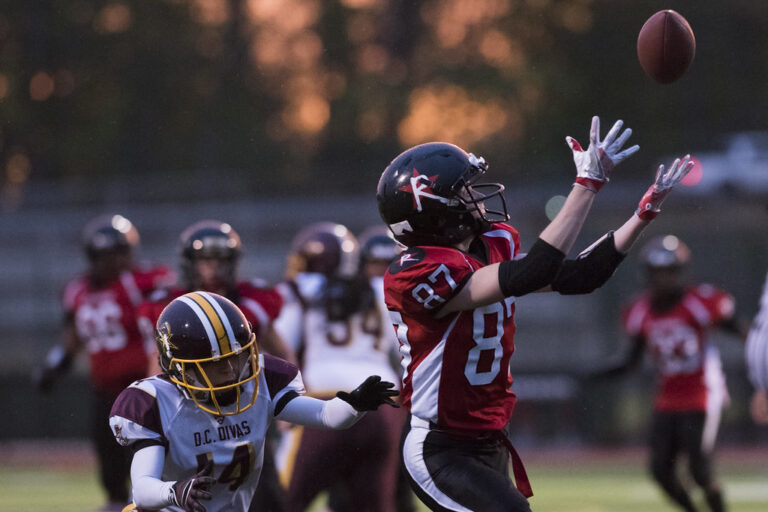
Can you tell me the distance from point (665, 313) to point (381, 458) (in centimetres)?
329

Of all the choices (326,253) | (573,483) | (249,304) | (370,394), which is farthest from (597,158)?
(573,483)

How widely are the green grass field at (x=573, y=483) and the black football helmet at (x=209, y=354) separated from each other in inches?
202

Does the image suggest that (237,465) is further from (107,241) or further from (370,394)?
(107,241)

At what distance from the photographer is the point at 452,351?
4.14 metres

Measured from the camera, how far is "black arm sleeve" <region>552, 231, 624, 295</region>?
4.06 metres

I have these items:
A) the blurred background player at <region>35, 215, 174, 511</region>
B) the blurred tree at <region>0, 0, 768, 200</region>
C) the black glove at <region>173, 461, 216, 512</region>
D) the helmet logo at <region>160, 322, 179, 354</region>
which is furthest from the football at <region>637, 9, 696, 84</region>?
the blurred tree at <region>0, 0, 768, 200</region>

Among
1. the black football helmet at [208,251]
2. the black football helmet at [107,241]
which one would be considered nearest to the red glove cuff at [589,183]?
the black football helmet at [208,251]

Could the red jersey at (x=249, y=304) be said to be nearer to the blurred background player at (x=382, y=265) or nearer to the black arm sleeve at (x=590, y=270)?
the blurred background player at (x=382, y=265)

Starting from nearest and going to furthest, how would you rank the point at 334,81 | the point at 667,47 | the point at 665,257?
the point at 667,47
the point at 665,257
the point at 334,81

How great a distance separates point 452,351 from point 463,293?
0.74 feet

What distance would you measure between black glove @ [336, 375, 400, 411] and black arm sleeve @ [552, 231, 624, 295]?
0.64 metres

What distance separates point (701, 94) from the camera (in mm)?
23625

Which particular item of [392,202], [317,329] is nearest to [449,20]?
[317,329]

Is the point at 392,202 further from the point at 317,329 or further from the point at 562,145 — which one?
the point at 562,145
